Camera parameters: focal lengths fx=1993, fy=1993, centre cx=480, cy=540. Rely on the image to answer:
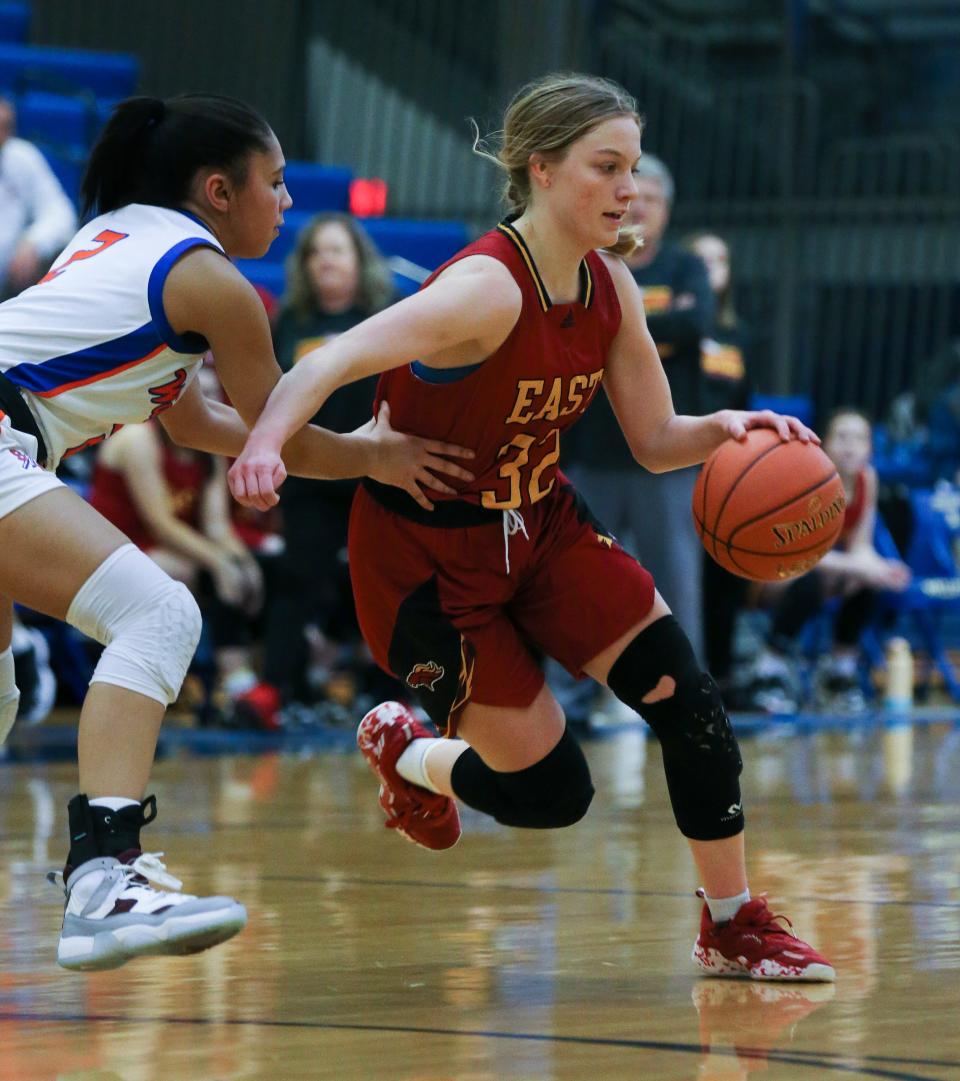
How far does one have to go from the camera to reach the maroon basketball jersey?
11.4 ft

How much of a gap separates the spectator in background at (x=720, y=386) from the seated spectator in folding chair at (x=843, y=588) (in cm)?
26

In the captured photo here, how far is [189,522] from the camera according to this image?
809 cm

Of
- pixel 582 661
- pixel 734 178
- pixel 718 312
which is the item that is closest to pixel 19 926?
pixel 582 661

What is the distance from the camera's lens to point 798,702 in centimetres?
901

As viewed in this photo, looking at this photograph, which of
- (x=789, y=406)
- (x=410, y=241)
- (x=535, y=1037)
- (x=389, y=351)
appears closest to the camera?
(x=535, y=1037)

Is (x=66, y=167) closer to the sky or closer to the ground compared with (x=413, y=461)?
closer to the sky

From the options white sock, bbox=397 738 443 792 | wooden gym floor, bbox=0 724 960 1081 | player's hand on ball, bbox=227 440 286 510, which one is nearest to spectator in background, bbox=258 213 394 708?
wooden gym floor, bbox=0 724 960 1081

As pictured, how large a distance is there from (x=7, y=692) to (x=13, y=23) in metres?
10.7

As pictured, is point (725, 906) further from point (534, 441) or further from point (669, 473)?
point (669, 473)

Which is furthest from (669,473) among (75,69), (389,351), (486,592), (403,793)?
(75,69)

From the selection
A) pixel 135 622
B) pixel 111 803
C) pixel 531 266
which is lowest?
pixel 111 803

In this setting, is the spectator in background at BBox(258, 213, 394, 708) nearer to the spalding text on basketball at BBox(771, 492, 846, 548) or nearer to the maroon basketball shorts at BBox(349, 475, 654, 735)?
the maroon basketball shorts at BBox(349, 475, 654, 735)

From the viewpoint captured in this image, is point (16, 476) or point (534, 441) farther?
point (534, 441)

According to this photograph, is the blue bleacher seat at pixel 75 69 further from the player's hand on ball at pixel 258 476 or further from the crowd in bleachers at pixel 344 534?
the player's hand on ball at pixel 258 476
